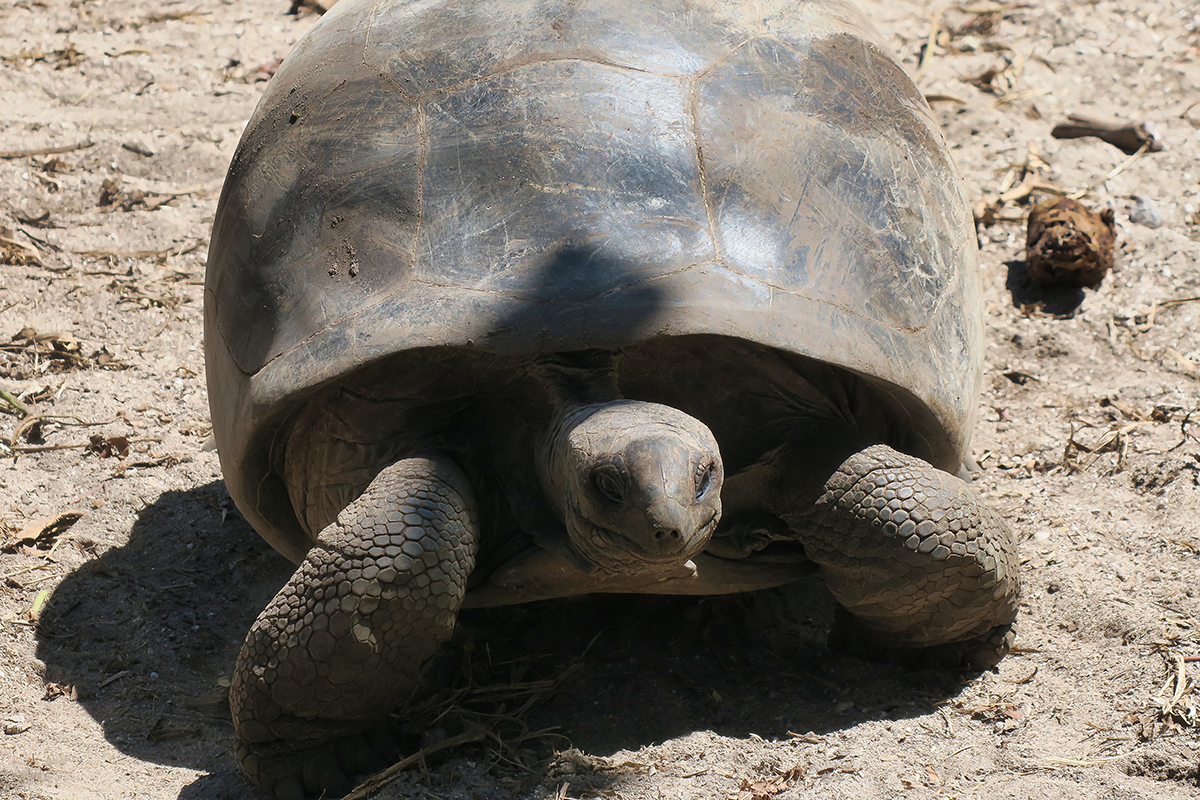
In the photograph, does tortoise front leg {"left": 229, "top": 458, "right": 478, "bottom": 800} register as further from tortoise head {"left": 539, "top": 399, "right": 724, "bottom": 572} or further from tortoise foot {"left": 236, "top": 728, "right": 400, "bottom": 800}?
tortoise head {"left": 539, "top": 399, "right": 724, "bottom": 572}

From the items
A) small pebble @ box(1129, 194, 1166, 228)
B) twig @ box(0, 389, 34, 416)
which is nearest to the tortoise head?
twig @ box(0, 389, 34, 416)

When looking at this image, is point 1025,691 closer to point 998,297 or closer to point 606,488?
point 606,488

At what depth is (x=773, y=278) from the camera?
3.08 m

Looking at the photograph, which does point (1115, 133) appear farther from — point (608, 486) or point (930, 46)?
point (608, 486)

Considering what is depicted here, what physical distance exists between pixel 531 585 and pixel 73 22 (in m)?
6.17

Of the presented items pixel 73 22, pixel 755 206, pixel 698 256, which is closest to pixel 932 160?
pixel 755 206

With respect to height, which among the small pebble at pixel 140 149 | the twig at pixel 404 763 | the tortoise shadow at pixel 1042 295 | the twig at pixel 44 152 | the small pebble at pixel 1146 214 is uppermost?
the twig at pixel 44 152

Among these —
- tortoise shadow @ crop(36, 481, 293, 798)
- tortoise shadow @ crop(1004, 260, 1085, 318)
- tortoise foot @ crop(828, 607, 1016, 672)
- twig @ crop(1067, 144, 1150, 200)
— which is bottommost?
tortoise shadow @ crop(36, 481, 293, 798)

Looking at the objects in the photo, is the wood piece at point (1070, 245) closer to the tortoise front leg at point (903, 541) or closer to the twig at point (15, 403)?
the tortoise front leg at point (903, 541)

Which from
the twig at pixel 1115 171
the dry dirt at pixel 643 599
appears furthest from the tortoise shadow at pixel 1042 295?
the twig at pixel 1115 171

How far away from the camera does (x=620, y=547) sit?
9.11 feet

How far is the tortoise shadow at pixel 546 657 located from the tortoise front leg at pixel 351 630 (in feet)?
0.70

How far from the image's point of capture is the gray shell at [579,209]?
3006 millimetres

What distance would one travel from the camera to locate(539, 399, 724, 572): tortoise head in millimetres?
2662
